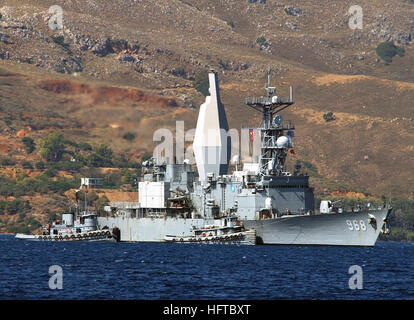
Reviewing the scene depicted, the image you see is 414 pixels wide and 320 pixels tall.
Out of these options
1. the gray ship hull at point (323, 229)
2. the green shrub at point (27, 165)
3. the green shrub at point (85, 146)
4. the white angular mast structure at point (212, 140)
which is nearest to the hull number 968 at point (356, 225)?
the gray ship hull at point (323, 229)

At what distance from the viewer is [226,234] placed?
101812 millimetres

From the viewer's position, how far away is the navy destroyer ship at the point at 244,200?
317ft

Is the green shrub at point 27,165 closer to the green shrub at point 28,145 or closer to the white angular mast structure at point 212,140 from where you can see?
the green shrub at point 28,145

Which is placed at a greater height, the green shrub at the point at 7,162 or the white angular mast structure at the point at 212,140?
the green shrub at the point at 7,162

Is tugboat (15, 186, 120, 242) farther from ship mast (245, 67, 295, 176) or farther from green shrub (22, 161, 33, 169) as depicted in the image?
green shrub (22, 161, 33, 169)

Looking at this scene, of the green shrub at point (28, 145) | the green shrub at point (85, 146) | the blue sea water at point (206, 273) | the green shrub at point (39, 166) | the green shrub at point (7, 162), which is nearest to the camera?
the blue sea water at point (206, 273)

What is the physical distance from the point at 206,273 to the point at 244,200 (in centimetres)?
3142

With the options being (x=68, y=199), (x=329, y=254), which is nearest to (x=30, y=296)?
(x=329, y=254)

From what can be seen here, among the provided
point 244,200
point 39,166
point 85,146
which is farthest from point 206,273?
point 39,166

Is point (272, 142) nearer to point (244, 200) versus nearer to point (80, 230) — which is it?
point (244, 200)

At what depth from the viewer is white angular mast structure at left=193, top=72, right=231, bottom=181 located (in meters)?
110

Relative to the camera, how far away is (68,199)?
557 ft
